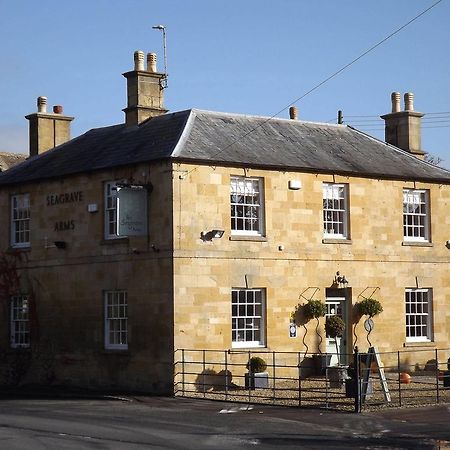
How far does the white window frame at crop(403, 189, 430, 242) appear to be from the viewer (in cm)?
3233

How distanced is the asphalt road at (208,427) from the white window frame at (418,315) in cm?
900

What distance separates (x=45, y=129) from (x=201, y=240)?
1095 centimetres

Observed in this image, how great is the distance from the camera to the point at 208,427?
786 inches

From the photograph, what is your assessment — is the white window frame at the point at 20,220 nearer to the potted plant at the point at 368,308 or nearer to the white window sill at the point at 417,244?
the potted plant at the point at 368,308

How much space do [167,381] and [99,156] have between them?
290 inches

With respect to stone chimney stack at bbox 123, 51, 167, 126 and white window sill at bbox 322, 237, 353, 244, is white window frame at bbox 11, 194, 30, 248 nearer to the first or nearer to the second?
stone chimney stack at bbox 123, 51, 167, 126

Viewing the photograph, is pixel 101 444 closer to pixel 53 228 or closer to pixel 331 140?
pixel 53 228

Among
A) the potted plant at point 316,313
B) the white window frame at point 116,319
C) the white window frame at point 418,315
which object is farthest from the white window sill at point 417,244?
the white window frame at point 116,319

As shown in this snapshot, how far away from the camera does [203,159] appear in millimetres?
27906

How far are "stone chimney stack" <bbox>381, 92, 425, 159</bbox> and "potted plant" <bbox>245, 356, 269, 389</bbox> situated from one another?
35.6 ft

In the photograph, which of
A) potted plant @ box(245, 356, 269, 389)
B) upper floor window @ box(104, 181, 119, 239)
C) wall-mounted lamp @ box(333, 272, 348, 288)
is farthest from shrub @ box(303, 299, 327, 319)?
upper floor window @ box(104, 181, 119, 239)

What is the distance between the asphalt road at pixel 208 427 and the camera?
691 inches

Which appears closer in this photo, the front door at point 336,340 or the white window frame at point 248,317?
the white window frame at point 248,317

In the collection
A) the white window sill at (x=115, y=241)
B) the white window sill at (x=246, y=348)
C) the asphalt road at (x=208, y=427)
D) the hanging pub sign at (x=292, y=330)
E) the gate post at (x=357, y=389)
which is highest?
the white window sill at (x=115, y=241)
